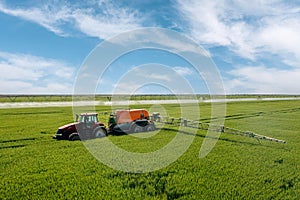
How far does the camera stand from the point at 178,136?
21.1 m

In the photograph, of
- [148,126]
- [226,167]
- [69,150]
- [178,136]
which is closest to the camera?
[226,167]

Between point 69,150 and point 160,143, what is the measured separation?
6.02 metres

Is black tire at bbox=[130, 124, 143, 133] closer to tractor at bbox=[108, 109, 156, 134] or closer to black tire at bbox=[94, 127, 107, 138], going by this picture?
tractor at bbox=[108, 109, 156, 134]

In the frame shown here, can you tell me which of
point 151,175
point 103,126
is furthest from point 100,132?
point 151,175

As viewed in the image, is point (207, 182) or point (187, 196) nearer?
point (187, 196)

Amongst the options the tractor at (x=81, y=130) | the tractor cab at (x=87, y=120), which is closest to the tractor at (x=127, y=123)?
the tractor at (x=81, y=130)

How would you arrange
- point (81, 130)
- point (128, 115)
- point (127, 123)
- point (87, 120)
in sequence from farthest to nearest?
point (128, 115) → point (127, 123) → point (87, 120) → point (81, 130)

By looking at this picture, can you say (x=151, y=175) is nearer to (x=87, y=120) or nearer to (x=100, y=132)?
(x=100, y=132)

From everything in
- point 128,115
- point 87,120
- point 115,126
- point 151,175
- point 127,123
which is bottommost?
point 151,175

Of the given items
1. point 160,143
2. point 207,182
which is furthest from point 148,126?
point 207,182

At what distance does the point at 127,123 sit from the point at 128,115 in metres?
0.90

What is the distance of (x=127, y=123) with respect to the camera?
21.9 meters

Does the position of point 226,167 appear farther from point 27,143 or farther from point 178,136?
point 27,143

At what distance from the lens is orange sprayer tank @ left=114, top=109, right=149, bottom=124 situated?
72.0 ft
